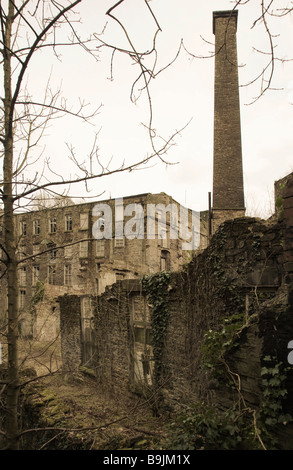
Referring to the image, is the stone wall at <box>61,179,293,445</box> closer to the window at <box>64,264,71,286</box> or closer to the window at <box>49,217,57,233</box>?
the window at <box>64,264,71,286</box>

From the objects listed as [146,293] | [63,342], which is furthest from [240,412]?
[63,342]

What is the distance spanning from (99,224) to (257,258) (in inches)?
926

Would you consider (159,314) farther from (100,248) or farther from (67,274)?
(67,274)

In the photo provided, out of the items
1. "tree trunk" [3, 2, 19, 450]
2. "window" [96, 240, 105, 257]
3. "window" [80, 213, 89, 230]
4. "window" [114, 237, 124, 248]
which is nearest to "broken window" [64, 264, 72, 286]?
"window" [96, 240, 105, 257]

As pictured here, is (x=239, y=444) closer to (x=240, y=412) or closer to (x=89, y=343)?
(x=240, y=412)

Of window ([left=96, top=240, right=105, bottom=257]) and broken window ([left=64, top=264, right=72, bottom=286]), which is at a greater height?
window ([left=96, top=240, right=105, bottom=257])

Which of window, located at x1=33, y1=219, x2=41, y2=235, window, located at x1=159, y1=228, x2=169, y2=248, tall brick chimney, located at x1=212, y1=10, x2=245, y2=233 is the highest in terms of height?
tall brick chimney, located at x1=212, y1=10, x2=245, y2=233

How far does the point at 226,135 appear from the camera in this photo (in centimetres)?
1916

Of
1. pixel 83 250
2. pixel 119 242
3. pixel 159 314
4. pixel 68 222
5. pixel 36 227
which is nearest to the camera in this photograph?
pixel 159 314

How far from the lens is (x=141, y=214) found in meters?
25.5

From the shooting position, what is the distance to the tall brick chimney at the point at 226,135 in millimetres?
18225

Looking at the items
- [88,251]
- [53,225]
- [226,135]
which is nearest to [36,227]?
[53,225]

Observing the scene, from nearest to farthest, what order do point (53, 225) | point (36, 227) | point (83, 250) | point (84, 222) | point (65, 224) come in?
point (83, 250)
point (84, 222)
point (65, 224)
point (53, 225)
point (36, 227)

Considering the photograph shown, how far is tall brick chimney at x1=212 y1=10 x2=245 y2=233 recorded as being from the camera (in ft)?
59.8
